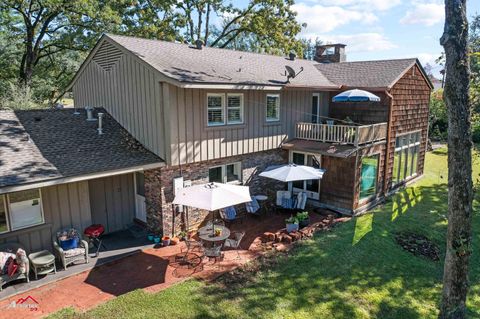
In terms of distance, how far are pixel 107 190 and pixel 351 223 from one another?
8658mm

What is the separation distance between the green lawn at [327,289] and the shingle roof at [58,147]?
3.53m

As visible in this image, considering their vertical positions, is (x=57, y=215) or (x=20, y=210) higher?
(x=20, y=210)

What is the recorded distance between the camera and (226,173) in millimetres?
12500

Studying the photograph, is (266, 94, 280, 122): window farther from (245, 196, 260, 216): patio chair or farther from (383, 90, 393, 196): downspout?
(383, 90, 393, 196): downspout

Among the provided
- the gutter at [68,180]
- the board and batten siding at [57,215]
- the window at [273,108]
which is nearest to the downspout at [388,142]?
the window at [273,108]

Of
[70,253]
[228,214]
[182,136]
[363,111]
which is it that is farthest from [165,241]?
[363,111]

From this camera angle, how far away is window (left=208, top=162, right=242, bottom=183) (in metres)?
12.1

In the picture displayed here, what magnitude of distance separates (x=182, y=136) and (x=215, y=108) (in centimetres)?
174

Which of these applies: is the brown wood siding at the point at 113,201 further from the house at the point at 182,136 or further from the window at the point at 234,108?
the window at the point at 234,108

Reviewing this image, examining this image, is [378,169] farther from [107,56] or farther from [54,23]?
[54,23]

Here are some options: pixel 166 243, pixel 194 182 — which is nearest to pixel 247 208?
pixel 194 182

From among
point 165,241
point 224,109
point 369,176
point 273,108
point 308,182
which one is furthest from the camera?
point 308,182

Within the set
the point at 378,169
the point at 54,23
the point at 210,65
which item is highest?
the point at 54,23

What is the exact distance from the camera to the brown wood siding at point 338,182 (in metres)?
13.2
